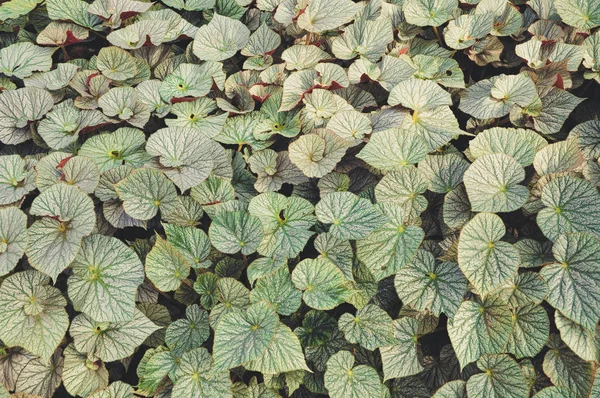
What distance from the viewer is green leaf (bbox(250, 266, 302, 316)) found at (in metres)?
2.11

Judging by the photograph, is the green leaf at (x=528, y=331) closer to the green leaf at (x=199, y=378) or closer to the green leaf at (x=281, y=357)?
the green leaf at (x=281, y=357)

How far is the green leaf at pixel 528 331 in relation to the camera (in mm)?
2035

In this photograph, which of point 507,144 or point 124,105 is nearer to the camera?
point 507,144

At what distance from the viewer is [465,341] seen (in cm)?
204

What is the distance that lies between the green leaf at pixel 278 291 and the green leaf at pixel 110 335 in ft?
1.52

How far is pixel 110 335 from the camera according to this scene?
2201 millimetres

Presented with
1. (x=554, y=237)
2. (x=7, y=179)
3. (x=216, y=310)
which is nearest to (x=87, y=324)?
(x=216, y=310)

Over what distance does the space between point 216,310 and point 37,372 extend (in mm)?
803

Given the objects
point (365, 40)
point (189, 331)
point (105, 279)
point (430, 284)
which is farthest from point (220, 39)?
point (430, 284)

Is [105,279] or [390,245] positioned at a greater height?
[390,245]

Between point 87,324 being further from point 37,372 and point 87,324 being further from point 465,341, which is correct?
point 465,341

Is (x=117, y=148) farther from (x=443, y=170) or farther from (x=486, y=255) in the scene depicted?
(x=486, y=255)

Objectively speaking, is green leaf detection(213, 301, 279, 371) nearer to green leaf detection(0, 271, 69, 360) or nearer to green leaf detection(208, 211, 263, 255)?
green leaf detection(208, 211, 263, 255)

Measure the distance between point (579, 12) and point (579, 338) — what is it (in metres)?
1.82
